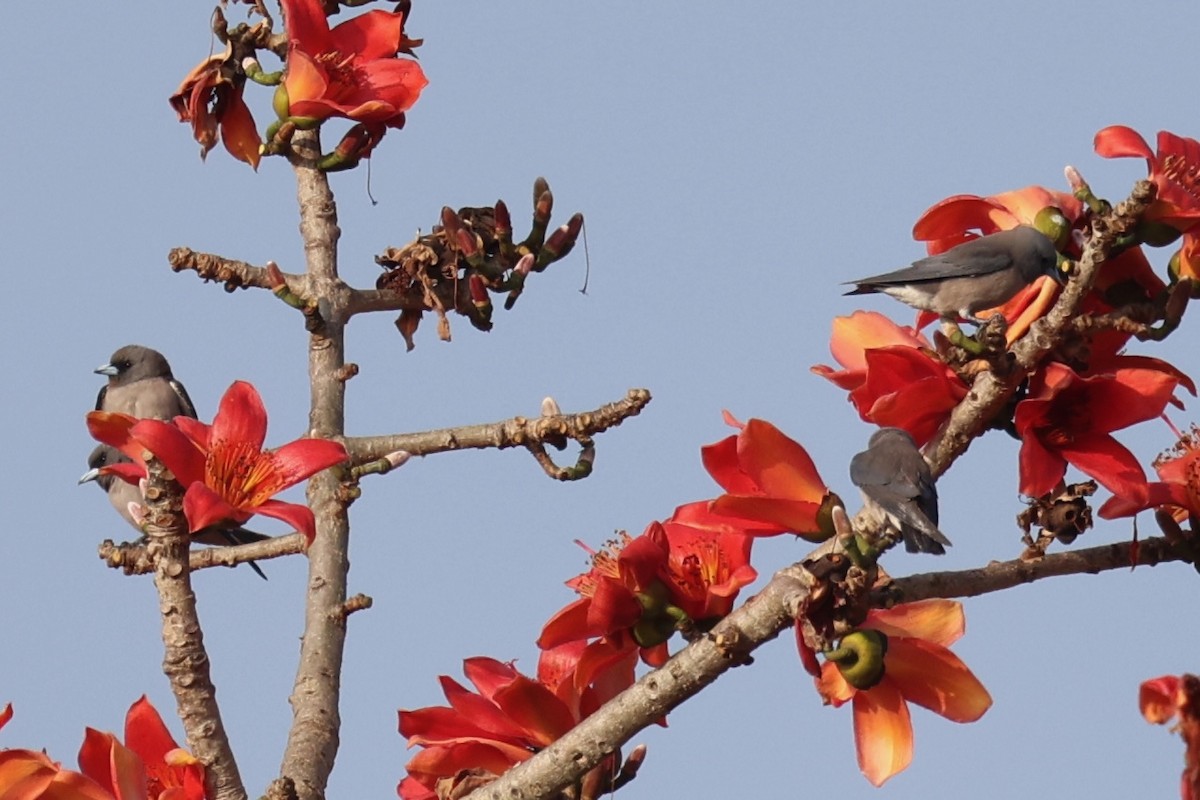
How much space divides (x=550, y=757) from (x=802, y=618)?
503mm

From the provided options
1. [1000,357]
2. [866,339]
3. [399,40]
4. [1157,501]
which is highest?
[399,40]

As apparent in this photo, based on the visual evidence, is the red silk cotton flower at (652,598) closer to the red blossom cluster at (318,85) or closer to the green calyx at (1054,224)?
the green calyx at (1054,224)

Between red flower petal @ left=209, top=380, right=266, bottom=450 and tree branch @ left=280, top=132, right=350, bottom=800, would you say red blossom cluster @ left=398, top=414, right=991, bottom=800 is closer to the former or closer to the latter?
tree branch @ left=280, top=132, right=350, bottom=800

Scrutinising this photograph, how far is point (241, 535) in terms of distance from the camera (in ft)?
26.0

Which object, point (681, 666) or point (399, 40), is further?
point (399, 40)

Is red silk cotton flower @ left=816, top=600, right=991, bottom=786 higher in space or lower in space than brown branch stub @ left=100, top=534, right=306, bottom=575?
lower

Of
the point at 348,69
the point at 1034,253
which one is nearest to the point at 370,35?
the point at 348,69

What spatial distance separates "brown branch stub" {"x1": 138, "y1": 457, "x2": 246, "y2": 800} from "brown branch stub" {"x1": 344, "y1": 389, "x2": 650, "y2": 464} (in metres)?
1.15

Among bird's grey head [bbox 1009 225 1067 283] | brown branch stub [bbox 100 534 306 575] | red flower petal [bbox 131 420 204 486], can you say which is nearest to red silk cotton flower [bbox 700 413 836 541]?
bird's grey head [bbox 1009 225 1067 283]

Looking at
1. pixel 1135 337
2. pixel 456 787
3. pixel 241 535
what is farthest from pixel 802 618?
pixel 241 535

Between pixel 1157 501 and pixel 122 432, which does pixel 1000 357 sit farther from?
pixel 122 432

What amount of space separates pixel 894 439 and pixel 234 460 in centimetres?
114

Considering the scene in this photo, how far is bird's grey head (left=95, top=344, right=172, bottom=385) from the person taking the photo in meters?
10.4

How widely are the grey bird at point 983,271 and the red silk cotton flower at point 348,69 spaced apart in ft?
4.72
